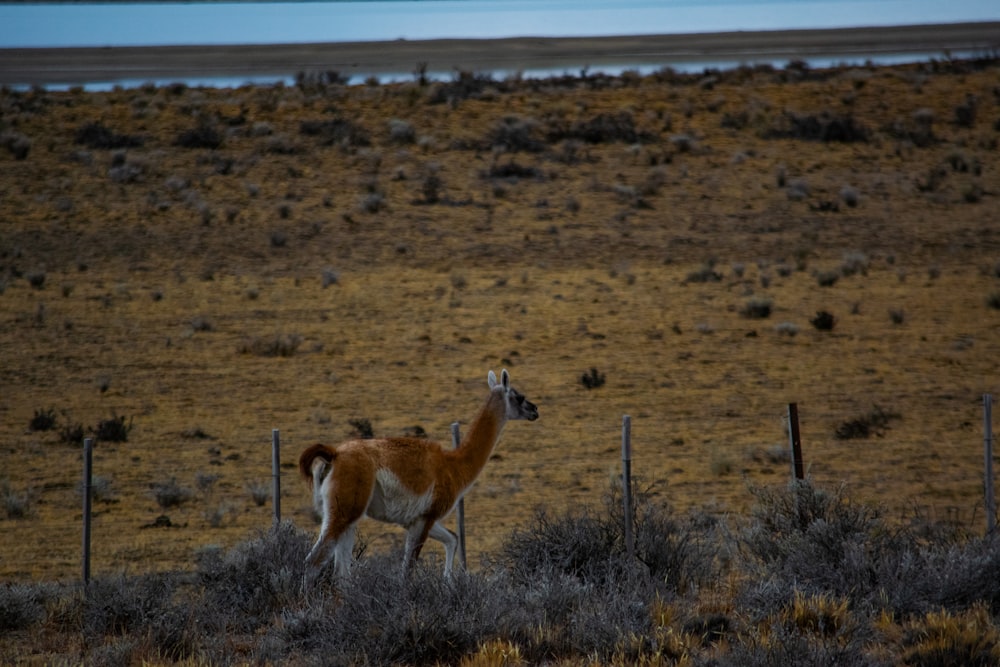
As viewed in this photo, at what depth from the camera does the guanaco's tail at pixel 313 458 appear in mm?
9242

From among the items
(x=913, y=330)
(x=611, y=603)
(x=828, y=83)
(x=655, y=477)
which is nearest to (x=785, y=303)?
(x=913, y=330)

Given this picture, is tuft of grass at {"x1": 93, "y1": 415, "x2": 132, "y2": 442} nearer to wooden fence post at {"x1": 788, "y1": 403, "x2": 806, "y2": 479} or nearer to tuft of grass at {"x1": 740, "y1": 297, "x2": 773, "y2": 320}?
wooden fence post at {"x1": 788, "y1": 403, "x2": 806, "y2": 479}

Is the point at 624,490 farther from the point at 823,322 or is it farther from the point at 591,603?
the point at 823,322

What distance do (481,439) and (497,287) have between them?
1919 centimetres

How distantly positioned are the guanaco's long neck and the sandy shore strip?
5255 centimetres

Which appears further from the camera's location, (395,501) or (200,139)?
(200,139)

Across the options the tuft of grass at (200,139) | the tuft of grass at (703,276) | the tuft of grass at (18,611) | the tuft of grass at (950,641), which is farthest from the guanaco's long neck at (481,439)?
the tuft of grass at (200,139)

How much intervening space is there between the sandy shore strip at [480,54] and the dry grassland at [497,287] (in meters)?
11.9

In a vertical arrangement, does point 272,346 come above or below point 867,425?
above

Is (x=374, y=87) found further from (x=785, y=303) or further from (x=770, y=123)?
(x=785, y=303)

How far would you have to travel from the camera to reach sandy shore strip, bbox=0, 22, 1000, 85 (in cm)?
6562

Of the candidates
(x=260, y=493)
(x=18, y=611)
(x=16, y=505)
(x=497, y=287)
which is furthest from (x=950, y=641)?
(x=497, y=287)

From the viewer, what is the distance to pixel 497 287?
29906 mm

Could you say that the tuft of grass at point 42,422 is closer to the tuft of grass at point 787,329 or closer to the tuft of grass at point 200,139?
the tuft of grass at point 787,329
